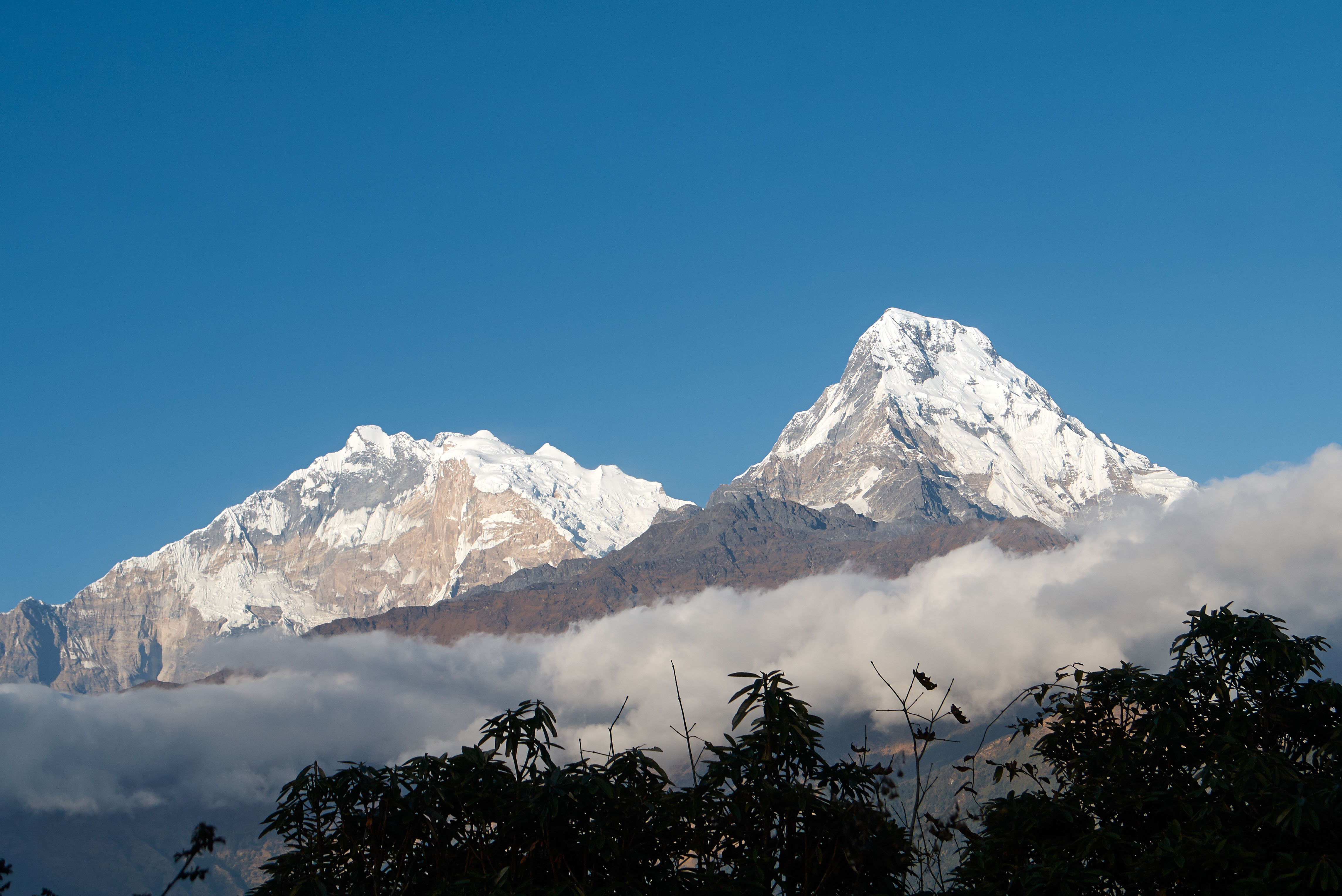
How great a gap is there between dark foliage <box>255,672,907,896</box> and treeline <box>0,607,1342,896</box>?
0.08 ft

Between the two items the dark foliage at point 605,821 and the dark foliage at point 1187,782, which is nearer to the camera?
the dark foliage at point 1187,782

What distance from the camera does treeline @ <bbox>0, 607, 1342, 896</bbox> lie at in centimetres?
1220

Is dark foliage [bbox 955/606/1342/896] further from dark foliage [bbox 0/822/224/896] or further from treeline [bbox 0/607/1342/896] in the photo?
dark foliage [bbox 0/822/224/896]

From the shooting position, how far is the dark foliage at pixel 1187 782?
12070 mm

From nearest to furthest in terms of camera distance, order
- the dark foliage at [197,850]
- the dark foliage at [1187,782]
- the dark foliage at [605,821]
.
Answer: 1. the dark foliage at [1187,782]
2. the dark foliage at [605,821]
3. the dark foliage at [197,850]

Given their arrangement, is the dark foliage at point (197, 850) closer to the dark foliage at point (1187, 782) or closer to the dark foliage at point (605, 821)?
the dark foliage at point (605, 821)

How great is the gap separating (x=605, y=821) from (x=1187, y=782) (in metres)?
7.60

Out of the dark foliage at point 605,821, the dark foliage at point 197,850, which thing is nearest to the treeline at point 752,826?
the dark foliage at point 605,821

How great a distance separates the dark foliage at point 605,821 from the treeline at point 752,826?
0.08 ft

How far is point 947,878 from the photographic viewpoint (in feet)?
48.9

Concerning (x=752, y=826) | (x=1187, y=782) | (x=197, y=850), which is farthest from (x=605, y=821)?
(x=1187, y=782)

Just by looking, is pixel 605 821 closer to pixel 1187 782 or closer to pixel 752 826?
pixel 752 826

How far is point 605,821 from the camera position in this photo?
12805 millimetres

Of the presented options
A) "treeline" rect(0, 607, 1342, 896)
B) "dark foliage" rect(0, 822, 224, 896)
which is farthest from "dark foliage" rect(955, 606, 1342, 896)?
"dark foliage" rect(0, 822, 224, 896)
